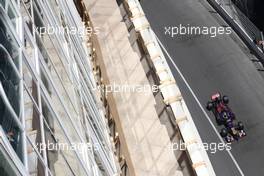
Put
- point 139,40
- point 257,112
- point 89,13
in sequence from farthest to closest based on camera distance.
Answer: point 257,112
point 89,13
point 139,40

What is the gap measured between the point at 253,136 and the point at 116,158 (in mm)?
16007

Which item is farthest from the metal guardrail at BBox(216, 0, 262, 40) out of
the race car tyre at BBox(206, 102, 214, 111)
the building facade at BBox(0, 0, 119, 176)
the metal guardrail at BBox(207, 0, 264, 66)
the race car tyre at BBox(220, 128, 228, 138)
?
the building facade at BBox(0, 0, 119, 176)

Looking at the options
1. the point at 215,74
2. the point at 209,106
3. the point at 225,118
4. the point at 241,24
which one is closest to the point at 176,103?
the point at 225,118

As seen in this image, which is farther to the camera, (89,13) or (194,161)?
(89,13)

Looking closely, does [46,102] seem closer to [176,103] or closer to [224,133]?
[176,103]

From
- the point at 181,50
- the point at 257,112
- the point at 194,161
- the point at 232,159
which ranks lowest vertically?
the point at 194,161

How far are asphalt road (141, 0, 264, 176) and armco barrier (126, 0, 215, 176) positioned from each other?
38.2 feet

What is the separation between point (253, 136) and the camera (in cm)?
3272

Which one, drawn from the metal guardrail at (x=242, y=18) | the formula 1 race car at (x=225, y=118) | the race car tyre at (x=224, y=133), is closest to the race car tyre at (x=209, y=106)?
the formula 1 race car at (x=225, y=118)

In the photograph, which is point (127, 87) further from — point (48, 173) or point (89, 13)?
point (48, 173)

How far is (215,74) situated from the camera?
126ft

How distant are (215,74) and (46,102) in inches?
1064

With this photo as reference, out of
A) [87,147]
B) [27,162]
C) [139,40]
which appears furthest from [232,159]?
[27,162]

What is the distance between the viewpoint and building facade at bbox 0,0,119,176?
10.2 meters
